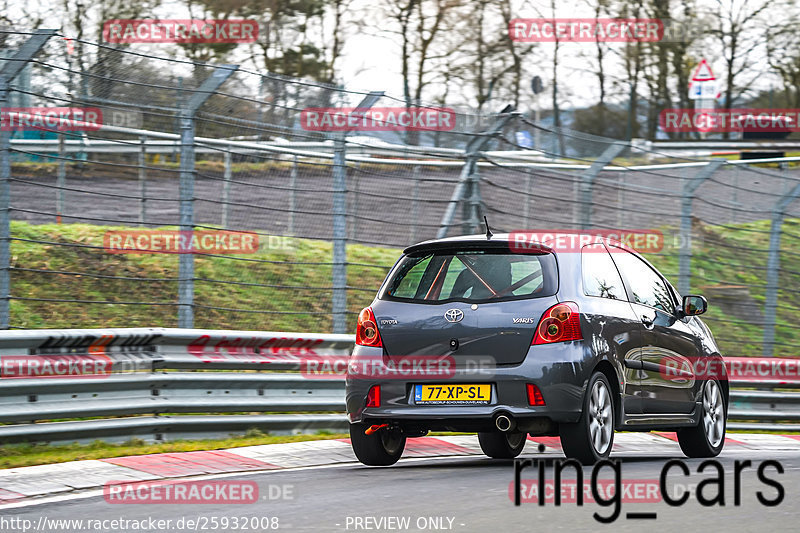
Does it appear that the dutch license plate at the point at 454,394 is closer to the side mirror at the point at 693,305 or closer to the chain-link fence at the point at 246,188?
the side mirror at the point at 693,305

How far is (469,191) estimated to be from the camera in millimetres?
12281

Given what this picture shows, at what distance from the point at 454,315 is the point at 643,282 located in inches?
82.2

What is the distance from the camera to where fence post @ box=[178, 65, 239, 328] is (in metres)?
9.85

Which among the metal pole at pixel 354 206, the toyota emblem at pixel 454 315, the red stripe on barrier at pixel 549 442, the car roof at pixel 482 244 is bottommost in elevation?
the red stripe on barrier at pixel 549 442

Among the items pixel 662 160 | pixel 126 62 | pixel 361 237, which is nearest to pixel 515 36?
pixel 662 160

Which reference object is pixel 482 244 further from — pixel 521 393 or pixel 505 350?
pixel 521 393

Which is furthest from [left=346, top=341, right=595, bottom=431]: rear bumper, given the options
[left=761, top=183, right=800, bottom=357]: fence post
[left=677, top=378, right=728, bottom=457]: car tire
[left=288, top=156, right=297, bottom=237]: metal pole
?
[left=761, top=183, right=800, bottom=357]: fence post

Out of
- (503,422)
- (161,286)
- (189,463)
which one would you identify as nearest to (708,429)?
(503,422)

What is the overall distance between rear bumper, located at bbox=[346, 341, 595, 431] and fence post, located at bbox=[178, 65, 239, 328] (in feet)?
8.75

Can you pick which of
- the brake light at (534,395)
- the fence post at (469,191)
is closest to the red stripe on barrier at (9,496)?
the brake light at (534,395)

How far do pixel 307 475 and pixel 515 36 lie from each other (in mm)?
25909

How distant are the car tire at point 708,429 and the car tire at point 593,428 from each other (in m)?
1.66

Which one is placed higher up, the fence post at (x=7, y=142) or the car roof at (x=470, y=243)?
the fence post at (x=7, y=142)

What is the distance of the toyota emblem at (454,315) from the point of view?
781 cm
